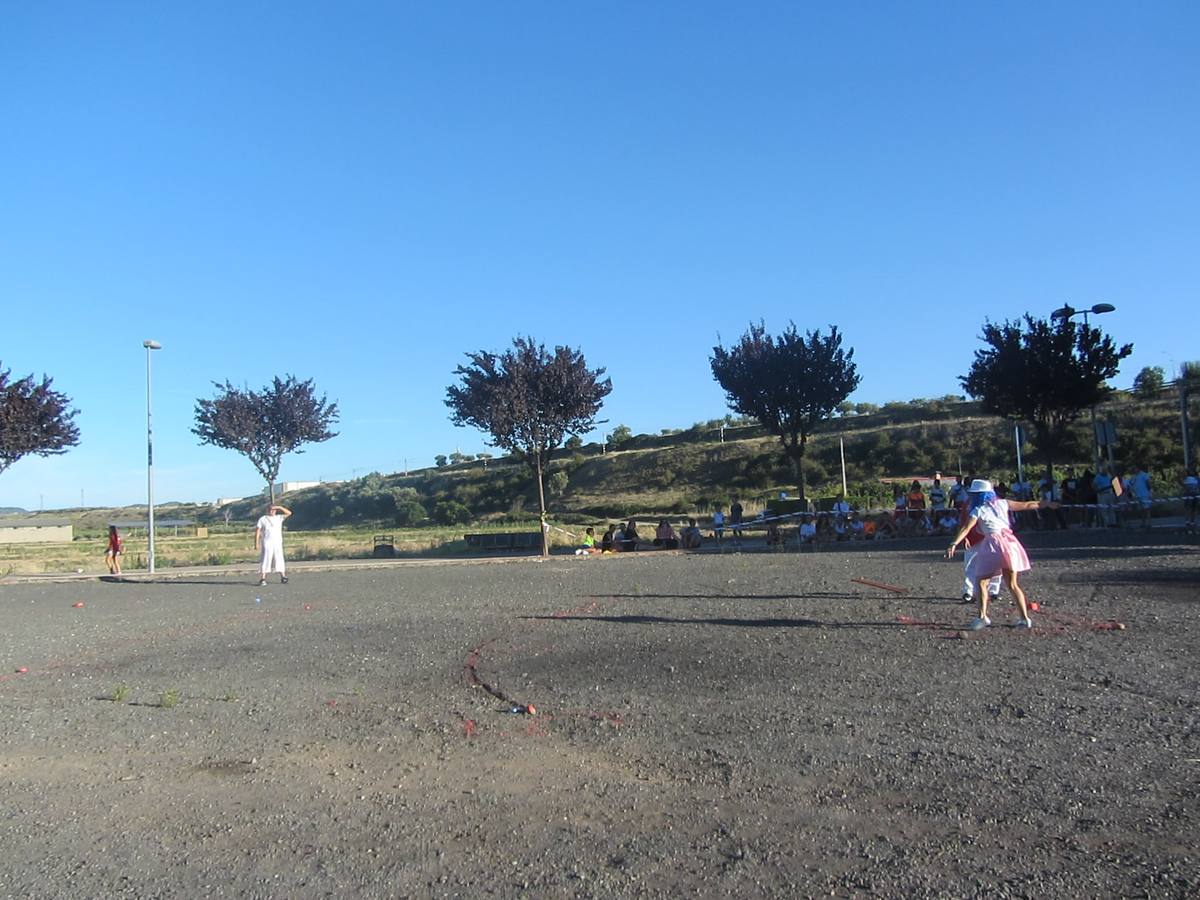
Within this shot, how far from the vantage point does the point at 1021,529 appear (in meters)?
23.3

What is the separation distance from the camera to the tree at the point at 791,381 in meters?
33.2

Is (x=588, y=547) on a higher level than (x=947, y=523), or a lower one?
lower

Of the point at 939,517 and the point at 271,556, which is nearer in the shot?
the point at 271,556

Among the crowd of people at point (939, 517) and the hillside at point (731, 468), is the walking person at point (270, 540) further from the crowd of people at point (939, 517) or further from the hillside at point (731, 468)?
the hillside at point (731, 468)

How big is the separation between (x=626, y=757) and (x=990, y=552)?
525cm

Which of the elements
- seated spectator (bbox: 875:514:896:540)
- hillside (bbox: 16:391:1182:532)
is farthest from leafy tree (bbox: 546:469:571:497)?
seated spectator (bbox: 875:514:896:540)

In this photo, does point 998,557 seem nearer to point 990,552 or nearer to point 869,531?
point 990,552

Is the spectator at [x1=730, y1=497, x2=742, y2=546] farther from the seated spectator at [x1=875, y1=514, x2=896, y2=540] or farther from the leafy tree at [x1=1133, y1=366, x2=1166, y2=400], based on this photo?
the leafy tree at [x1=1133, y1=366, x2=1166, y2=400]

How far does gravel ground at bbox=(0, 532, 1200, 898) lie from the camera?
161 inches

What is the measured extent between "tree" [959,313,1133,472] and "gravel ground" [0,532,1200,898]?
18108mm

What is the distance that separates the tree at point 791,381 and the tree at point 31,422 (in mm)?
22518

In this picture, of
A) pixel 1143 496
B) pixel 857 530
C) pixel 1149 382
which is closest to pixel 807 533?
pixel 857 530

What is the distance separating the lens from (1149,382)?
49.9 m

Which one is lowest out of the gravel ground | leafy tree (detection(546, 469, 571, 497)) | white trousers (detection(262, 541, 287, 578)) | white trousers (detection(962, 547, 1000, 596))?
the gravel ground
